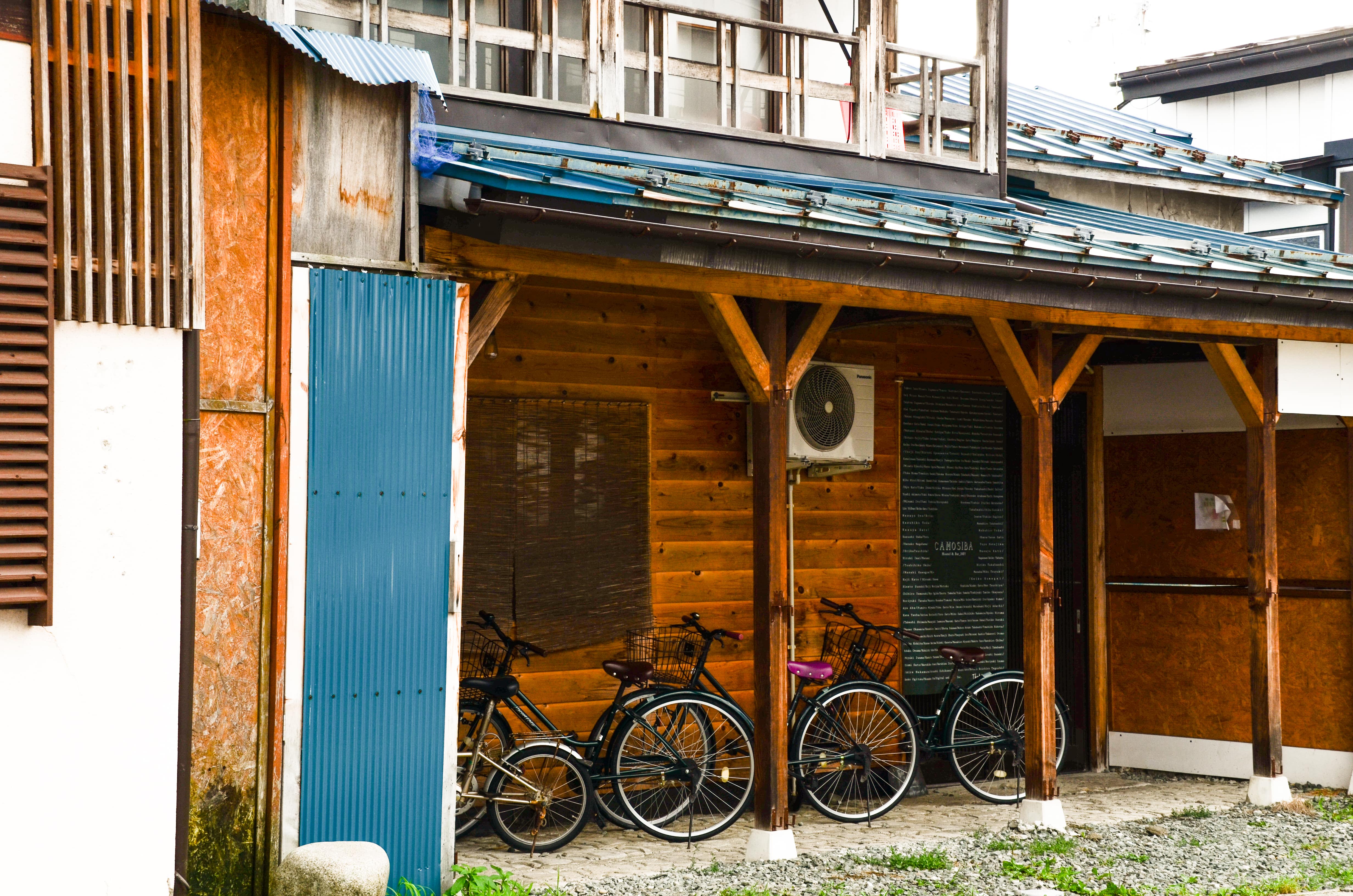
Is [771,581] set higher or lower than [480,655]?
higher

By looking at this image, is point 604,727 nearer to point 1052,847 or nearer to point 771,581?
point 771,581

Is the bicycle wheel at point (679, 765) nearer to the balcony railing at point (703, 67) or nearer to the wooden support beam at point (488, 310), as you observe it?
the wooden support beam at point (488, 310)

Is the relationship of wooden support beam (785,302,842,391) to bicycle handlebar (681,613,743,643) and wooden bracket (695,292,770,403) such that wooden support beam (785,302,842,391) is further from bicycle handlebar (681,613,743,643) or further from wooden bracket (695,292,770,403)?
bicycle handlebar (681,613,743,643)

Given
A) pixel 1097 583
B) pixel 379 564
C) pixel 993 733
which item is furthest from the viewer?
pixel 1097 583

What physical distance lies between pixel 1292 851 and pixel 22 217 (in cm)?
731

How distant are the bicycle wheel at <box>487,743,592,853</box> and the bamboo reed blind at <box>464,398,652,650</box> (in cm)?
89

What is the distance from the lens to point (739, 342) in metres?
7.18

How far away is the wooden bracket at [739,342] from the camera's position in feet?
23.1

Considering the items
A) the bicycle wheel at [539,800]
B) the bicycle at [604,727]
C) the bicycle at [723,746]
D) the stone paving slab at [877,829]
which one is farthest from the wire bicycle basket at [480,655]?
the stone paving slab at [877,829]

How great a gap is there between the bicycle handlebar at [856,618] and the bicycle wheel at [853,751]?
458 mm

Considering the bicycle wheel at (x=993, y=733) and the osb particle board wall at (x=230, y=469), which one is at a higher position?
the osb particle board wall at (x=230, y=469)

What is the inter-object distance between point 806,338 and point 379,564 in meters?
2.67

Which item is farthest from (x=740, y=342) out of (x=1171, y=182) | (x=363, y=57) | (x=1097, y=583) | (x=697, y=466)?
(x=1171, y=182)

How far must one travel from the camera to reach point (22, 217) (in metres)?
4.98
